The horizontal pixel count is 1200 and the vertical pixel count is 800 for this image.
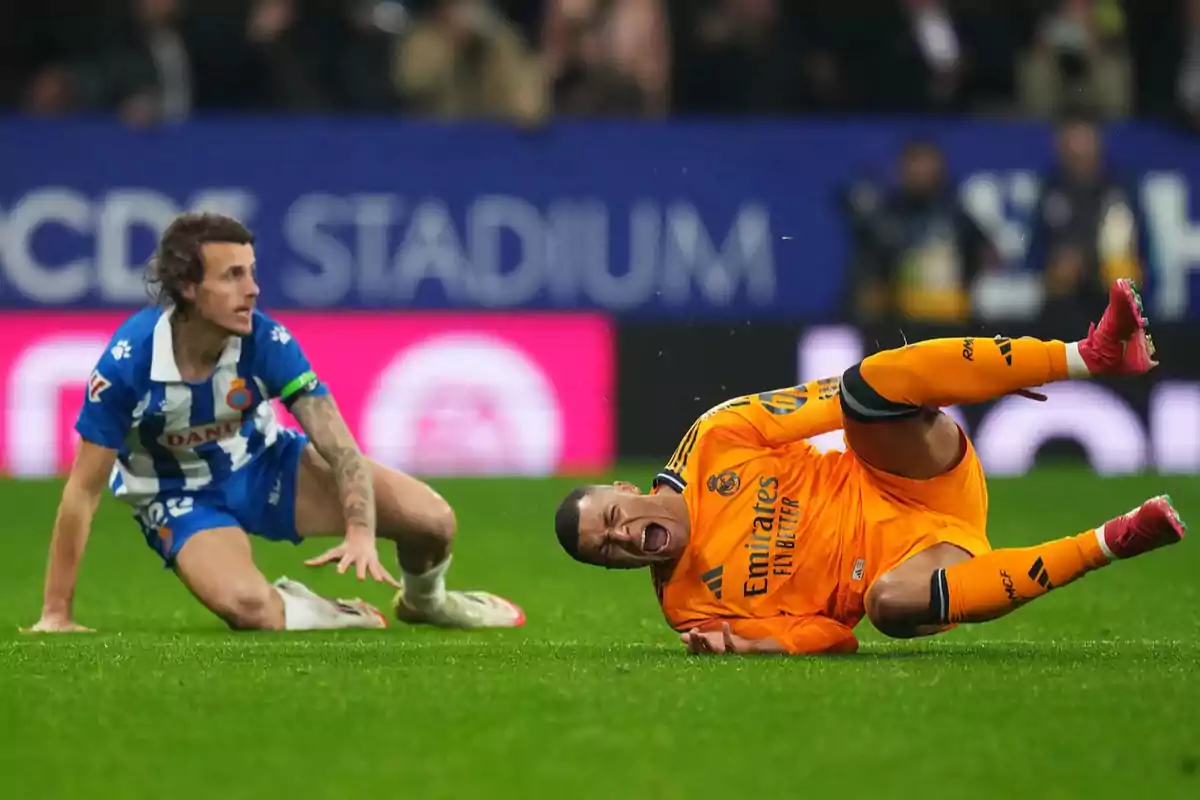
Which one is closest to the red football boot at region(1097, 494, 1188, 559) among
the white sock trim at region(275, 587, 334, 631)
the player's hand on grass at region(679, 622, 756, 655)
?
the player's hand on grass at region(679, 622, 756, 655)

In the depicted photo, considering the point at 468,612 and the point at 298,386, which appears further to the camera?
the point at 468,612

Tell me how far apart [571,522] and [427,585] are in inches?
73.2

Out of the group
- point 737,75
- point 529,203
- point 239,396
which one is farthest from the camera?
point 737,75

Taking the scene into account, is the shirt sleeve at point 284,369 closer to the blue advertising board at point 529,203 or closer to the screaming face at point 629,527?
the screaming face at point 629,527

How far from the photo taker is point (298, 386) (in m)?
7.77

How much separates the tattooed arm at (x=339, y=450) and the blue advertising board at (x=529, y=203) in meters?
7.36

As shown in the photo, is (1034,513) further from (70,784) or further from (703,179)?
(70,784)

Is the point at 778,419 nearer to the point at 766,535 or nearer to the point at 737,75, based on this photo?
the point at 766,535

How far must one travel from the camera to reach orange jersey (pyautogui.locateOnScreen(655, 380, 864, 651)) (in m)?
6.61

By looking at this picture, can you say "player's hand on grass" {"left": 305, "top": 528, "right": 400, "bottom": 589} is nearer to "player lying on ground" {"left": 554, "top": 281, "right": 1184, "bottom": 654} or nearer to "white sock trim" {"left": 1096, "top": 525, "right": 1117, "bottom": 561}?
"player lying on ground" {"left": 554, "top": 281, "right": 1184, "bottom": 654}

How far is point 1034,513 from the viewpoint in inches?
467

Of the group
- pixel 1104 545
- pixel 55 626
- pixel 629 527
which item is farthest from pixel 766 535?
pixel 55 626

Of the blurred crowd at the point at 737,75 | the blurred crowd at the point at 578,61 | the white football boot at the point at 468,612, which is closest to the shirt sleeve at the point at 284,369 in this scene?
the white football boot at the point at 468,612

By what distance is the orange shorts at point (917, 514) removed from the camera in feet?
21.7
